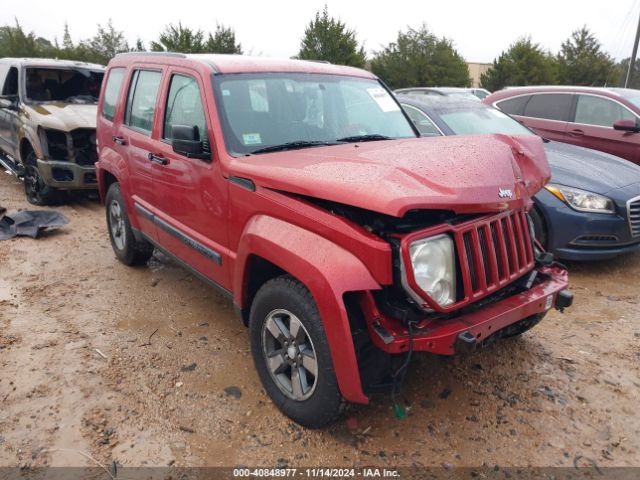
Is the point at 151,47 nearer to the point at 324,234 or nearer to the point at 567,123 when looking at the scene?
the point at 567,123

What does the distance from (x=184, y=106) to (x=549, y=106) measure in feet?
19.6

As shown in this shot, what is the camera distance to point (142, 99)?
13.8ft

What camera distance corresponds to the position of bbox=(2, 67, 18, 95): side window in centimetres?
779

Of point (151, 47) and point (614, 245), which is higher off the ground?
point (151, 47)

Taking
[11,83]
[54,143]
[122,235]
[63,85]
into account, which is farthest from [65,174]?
[122,235]

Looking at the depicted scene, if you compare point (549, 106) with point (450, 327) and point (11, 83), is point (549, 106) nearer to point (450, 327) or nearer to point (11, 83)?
point (450, 327)

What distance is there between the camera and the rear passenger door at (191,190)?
3.17 meters

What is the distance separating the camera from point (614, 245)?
4.62 meters

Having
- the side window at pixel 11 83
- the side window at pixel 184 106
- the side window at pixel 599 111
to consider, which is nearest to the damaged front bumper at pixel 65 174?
the side window at pixel 11 83

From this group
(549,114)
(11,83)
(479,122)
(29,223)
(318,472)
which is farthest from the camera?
(11,83)

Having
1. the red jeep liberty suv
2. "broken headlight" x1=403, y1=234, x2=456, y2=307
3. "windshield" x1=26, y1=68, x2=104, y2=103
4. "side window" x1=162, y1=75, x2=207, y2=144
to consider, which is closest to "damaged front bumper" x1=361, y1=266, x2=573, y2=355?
the red jeep liberty suv

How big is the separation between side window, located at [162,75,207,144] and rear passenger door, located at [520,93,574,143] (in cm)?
562

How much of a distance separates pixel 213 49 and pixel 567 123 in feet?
61.2

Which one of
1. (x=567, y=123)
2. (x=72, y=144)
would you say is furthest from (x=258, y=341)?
(x=567, y=123)
